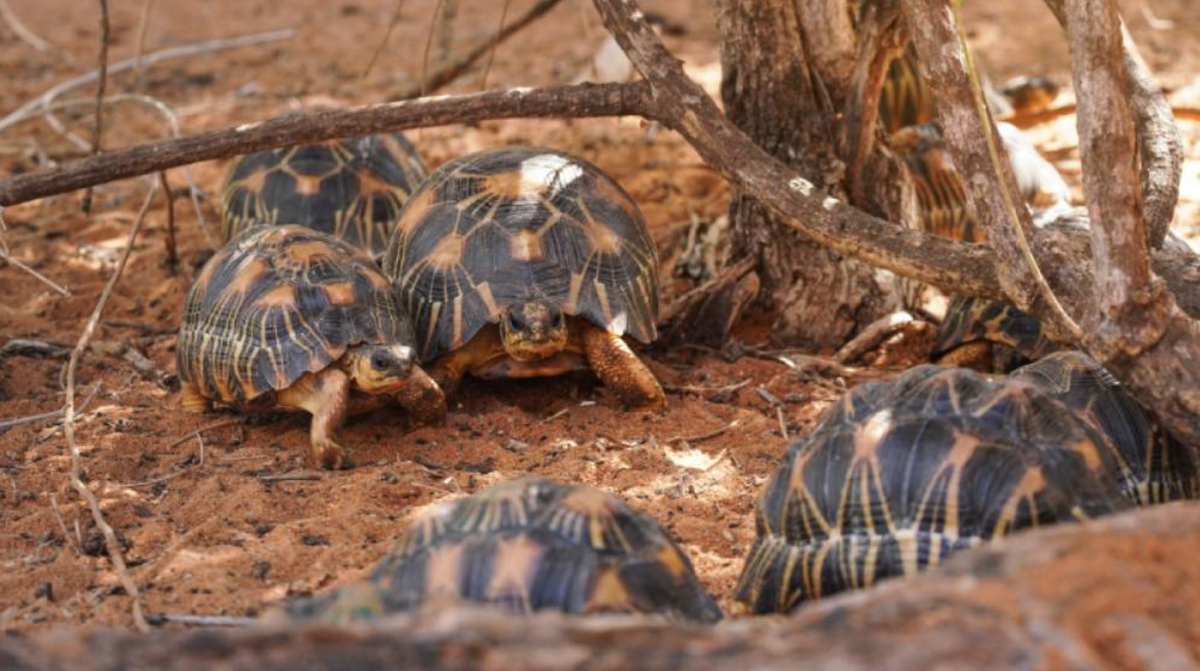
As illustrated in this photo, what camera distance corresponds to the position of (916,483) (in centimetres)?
281

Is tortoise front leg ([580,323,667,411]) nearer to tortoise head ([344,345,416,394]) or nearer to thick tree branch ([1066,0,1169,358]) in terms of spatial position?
tortoise head ([344,345,416,394])

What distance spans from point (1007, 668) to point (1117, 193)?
4.92 feet

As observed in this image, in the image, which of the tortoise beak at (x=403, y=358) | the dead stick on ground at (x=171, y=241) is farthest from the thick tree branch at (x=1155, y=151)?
the dead stick on ground at (x=171, y=241)

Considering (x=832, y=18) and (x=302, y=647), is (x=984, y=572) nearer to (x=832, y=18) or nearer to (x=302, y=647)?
(x=302, y=647)

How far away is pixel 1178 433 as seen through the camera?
3.19 meters

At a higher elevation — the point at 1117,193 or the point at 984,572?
the point at 1117,193

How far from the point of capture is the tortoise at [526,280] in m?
4.56

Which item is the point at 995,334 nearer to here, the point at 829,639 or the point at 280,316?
the point at 280,316

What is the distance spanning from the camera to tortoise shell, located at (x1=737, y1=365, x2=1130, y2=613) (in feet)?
9.04

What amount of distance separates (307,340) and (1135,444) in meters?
2.40

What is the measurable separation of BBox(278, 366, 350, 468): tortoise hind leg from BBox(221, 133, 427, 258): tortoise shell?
4.65 feet

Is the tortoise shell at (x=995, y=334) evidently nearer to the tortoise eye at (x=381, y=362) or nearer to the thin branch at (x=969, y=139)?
the thin branch at (x=969, y=139)

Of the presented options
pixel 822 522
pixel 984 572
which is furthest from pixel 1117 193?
pixel 984 572

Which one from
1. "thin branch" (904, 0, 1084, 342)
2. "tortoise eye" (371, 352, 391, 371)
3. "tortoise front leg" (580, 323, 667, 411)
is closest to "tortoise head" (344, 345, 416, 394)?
A: "tortoise eye" (371, 352, 391, 371)
